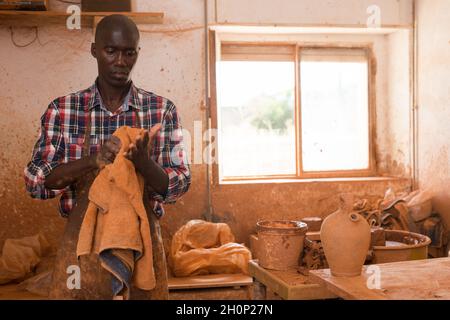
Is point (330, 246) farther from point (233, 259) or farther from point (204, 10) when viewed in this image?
point (204, 10)

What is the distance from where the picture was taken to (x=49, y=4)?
4223 millimetres

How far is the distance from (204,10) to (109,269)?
3088mm

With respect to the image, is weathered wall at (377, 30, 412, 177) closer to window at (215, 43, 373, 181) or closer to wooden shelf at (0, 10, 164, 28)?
window at (215, 43, 373, 181)

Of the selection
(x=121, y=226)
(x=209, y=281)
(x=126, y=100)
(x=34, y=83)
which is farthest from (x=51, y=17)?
(x=121, y=226)

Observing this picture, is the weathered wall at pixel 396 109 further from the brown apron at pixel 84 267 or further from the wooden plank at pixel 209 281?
the brown apron at pixel 84 267

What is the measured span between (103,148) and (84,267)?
0.46 metres

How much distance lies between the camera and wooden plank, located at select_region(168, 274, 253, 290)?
370 centimetres

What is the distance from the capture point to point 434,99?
4.50 meters

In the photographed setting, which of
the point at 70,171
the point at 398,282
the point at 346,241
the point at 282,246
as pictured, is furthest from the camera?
the point at 282,246

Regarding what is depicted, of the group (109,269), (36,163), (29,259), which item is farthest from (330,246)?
(29,259)

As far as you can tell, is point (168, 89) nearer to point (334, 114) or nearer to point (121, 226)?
point (334, 114)

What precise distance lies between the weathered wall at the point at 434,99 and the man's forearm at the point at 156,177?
3093 mm

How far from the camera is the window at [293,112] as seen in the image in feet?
15.9

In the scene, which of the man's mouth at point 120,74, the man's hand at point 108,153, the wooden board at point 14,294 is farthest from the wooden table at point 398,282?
the wooden board at point 14,294
